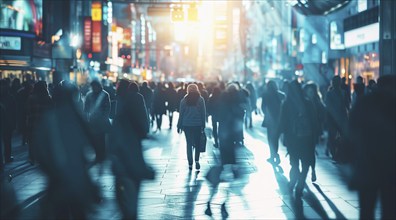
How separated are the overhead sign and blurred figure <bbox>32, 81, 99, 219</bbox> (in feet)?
88.8

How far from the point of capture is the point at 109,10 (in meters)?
71.4

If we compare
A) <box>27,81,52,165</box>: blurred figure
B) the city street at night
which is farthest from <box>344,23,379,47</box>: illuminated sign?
<box>27,81,52,165</box>: blurred figure

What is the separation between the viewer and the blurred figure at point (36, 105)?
1312 cm

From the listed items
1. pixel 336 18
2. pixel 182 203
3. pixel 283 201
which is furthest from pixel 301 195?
pixel 336 18

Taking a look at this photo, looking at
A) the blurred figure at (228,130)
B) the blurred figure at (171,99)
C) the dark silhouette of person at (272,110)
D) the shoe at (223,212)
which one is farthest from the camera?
the blurred figure at (171,99)

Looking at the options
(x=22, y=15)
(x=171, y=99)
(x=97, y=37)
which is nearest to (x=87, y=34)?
(x=97, y=37)

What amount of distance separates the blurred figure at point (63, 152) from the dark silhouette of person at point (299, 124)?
3260mm

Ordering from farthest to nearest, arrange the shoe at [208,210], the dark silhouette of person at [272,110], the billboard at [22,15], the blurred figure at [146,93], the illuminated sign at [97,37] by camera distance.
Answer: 1. the illuminated sign at [97,37]
2. the billboard at [22,15]
3. the blurred figure at [146,93]
4. the dark silhouette of person at [272,110]
5. the shoe at [208,210]

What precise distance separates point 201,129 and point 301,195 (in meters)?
3.79

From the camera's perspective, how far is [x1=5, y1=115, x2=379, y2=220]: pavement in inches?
346

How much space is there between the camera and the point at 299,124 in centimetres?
933

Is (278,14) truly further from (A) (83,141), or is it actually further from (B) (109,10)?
(A) (83,141)

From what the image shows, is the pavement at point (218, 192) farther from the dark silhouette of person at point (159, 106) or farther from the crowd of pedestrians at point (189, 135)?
the dark silhouette of person at point (159, 106)

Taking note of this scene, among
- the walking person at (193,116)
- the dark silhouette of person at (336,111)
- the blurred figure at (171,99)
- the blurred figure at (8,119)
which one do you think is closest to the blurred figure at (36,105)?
the blurred figure at (8,119)
